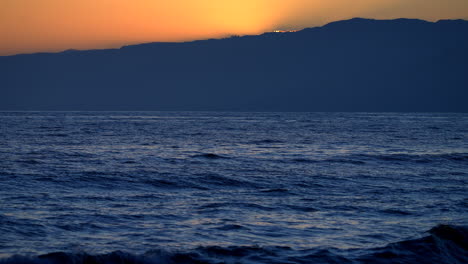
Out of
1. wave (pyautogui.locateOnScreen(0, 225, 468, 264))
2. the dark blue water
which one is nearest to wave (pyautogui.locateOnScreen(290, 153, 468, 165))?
the dark blue water

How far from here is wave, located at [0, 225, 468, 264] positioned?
939cm

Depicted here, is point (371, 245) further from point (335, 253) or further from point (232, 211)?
point (232, 211)

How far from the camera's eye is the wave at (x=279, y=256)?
939cm

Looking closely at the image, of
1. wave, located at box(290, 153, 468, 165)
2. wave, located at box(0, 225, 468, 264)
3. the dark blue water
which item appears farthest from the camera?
wave, located at box(290, 153, 468, 165)

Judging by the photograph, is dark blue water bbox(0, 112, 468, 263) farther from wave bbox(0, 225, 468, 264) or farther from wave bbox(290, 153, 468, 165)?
wave bbox(290, 153, 468, 165)

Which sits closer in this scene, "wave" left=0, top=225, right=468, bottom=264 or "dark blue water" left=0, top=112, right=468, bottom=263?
"wave" left=0, top=225, right=468, bottom=264

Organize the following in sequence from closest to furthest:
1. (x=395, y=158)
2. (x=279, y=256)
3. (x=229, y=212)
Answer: (x=279, y=256), (x=229, y=212), (x=395, y=158)

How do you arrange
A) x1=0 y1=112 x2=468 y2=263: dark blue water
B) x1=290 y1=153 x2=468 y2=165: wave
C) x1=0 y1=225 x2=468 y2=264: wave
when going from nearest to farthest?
x1=0 y1=225 x2=468 y2=264: wave → x1=0 y1=112 x2=468 y2=263: dark blue water → x1=290 y1=153 x2=468 y2=165: wave

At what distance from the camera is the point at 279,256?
9.85 meters

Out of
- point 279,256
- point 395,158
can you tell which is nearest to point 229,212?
point 279,256

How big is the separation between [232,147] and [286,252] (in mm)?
27458

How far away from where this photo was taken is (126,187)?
695 inches

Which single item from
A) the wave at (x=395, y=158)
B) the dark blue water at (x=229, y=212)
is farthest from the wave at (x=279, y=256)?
the wave at (x=395, y=158)

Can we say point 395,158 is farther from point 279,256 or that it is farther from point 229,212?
point 279,256
